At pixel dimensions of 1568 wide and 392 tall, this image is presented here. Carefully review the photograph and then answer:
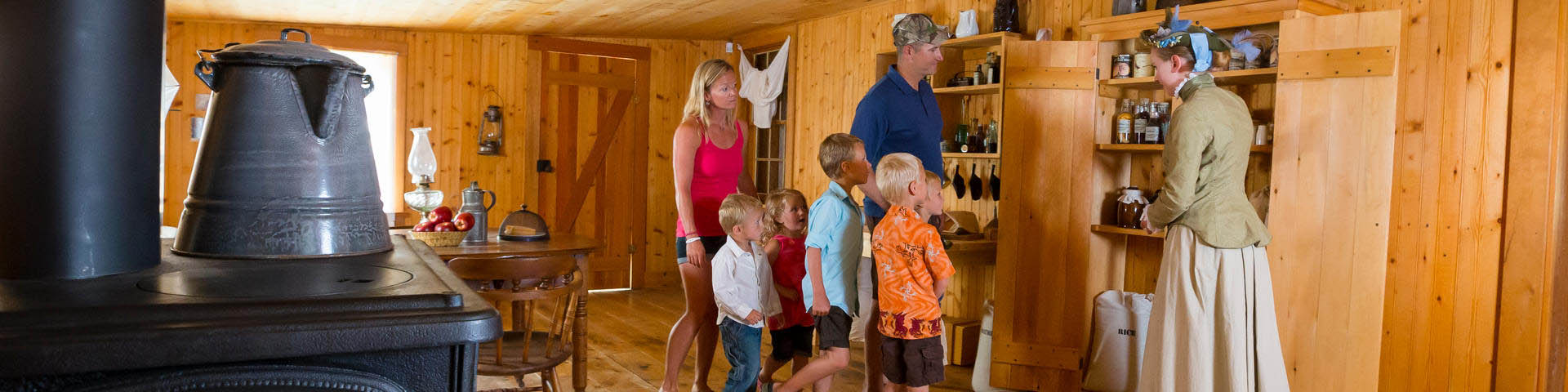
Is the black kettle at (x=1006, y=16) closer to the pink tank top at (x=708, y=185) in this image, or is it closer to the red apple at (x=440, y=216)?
the pink tank top at (x=708, y=185)

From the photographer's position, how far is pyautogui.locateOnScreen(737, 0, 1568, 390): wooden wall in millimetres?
2896

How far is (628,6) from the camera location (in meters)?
5.22

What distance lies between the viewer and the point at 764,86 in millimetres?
6035

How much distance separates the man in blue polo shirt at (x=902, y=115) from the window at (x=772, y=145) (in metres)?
2.81

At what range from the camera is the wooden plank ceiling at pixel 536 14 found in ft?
16.9

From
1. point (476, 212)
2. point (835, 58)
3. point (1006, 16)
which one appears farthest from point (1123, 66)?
point (476, 212)

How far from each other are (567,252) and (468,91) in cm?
342

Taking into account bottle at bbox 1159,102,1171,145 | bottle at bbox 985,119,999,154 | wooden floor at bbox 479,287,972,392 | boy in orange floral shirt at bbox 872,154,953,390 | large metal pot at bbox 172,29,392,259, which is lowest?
wooden floor at bbox 479,287,972,392

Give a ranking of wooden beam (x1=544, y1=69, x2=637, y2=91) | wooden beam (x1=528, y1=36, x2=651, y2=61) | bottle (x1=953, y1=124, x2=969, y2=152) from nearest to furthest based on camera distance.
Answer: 1. bottle (x1=953, y1=124, x2=969, y2=152)
2. wooden beam (x1=528, y1=36, x2=651, y2=61)
3. wooden beam (x1=544, y1=69, x2=637, y2=91)

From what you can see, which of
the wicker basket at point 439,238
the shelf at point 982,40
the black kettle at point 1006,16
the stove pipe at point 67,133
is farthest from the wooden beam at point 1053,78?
the stove pipe at point 67,133

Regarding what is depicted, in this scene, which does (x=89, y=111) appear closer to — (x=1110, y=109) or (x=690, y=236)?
(x=690, y=236)

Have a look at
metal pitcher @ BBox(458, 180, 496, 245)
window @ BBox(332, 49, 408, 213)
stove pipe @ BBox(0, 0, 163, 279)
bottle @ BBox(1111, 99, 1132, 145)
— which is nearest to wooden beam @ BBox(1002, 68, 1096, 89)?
bottle @ BBox(1111, 99, 1132, 145)

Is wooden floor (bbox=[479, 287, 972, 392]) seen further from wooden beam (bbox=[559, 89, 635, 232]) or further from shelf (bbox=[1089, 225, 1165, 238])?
shelf (bbox=[1089, 225, 1165, 238])

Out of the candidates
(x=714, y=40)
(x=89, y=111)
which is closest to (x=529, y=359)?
(x=89, y=111)
